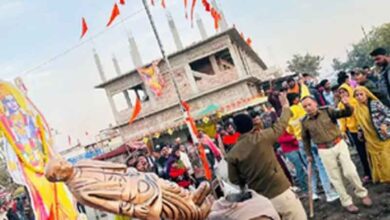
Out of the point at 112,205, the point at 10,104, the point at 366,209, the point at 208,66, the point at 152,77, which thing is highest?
the point at 152,77

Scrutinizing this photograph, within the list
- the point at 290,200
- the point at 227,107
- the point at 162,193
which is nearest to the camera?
the point at 162,193

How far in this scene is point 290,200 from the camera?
14.2ft

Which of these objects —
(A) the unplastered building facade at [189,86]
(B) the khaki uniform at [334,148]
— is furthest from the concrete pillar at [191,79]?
(B) the khaki uniform at [334,148]

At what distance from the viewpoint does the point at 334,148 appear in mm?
5859

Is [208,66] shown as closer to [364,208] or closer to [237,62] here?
[237,62]

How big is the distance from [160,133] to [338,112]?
59.3 ft

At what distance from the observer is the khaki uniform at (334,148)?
5809mm

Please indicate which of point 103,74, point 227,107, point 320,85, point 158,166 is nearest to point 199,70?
point 227,107

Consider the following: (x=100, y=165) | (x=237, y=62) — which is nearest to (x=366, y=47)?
(x=237, y=62)

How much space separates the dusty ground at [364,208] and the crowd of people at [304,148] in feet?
0.35

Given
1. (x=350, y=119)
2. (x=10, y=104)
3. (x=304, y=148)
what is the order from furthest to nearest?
(x=350, y=119) → (x=304, y=148) → (x=10, y=104)

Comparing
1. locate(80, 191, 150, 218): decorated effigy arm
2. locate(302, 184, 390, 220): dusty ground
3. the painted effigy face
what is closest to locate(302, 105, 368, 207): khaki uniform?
locate(302, 184, 390, 220): dusty ground

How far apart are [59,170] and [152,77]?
2265 cm

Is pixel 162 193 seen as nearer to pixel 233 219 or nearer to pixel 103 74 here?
pixel 233 219
